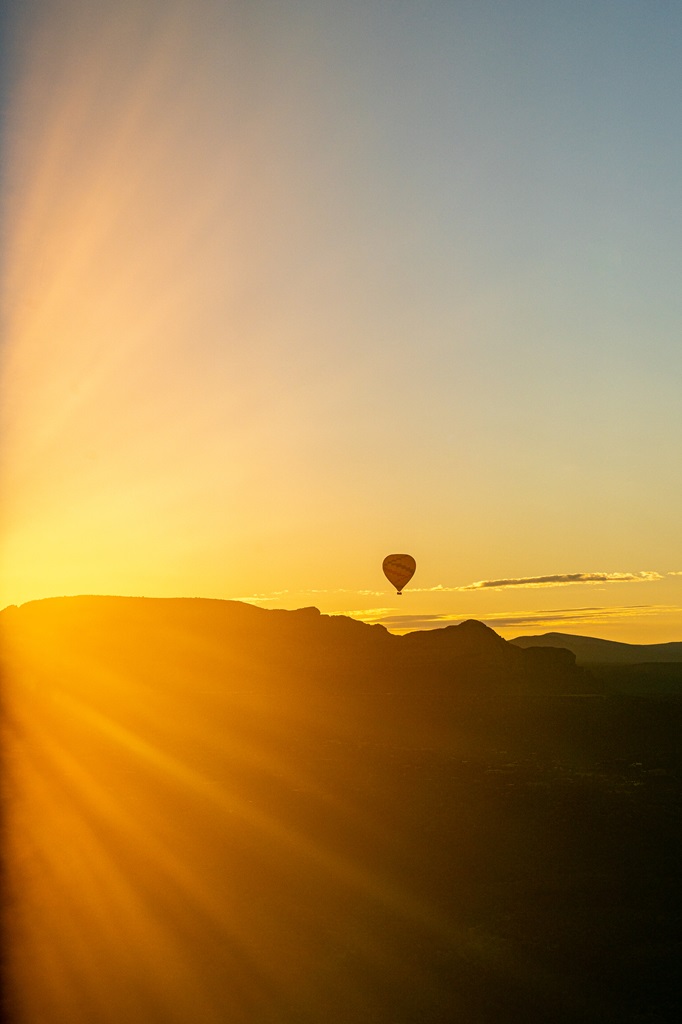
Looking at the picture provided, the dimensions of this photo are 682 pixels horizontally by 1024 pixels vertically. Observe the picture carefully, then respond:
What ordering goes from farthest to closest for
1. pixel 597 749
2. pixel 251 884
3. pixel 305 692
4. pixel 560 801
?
pixel 305 692 < pixel 597 749 < pixel 560 801 < pixel 251 884

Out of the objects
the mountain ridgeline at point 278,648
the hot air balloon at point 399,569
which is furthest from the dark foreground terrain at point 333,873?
the mountain ridgeline at point 278,648

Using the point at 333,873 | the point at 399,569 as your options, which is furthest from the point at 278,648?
the point at 333,873

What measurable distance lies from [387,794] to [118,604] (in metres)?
89.9

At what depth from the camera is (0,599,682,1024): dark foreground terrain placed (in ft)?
57.2

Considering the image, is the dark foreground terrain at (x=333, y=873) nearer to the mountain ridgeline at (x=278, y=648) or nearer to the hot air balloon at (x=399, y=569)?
the hot air balloon at (x=399, y=569)

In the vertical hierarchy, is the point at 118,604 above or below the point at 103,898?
above

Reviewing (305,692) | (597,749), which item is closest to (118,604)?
(305,692)

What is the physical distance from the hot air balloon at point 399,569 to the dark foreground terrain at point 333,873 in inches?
487

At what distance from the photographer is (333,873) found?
25078 millimetres

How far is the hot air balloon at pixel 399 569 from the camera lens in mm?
67500

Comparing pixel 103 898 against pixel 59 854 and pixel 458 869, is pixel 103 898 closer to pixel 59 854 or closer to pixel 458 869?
pixel 59 854

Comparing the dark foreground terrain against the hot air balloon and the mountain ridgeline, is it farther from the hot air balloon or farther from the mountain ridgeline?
the mountain ridgeline

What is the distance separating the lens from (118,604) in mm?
118688

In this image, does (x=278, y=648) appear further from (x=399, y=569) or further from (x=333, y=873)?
(x=333, y=873)
